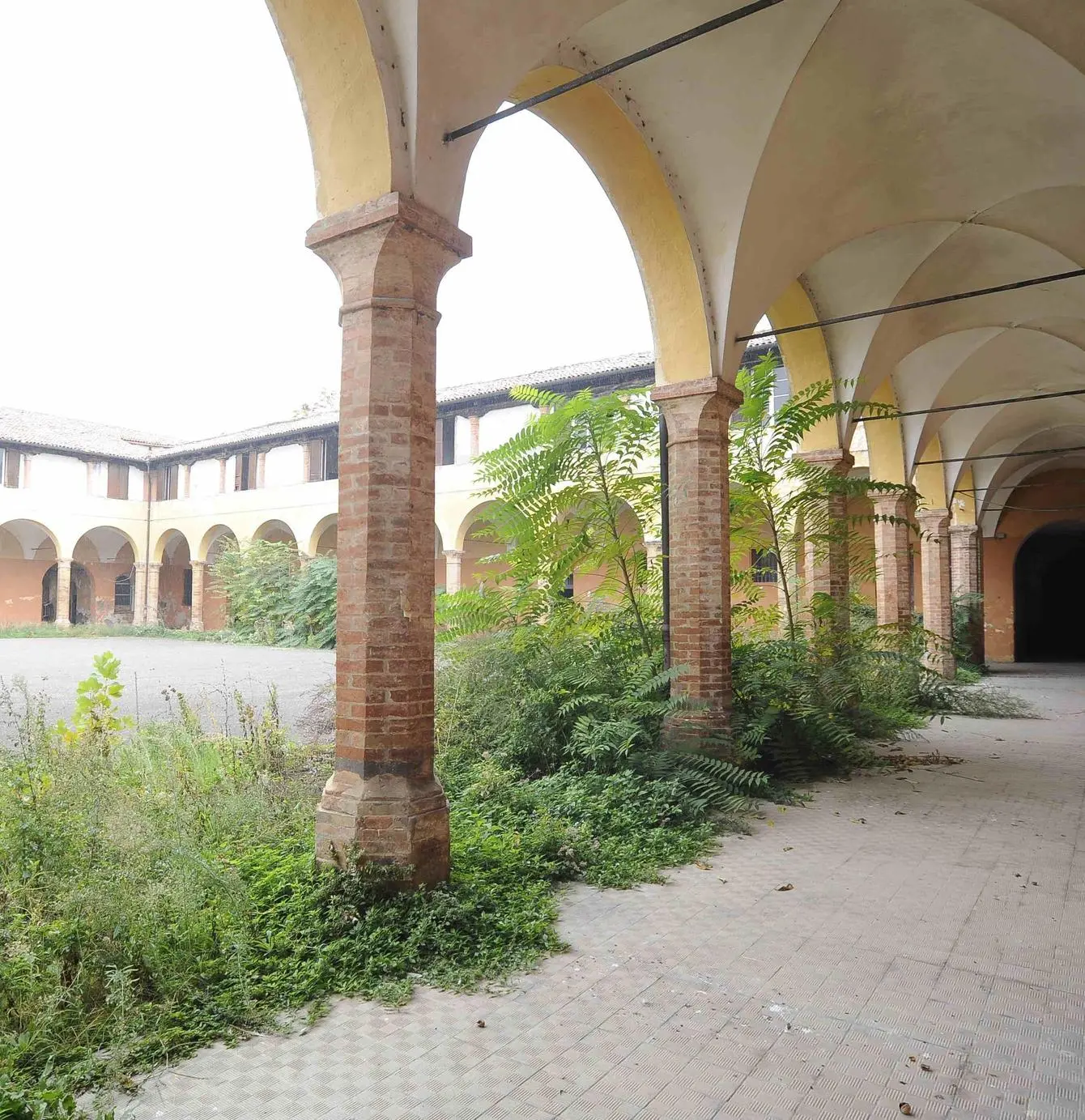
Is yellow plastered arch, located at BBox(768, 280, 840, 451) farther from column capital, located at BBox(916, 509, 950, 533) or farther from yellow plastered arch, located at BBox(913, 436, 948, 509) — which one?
yellow plastered arch, located at BBox(913, 436, 948, 509)

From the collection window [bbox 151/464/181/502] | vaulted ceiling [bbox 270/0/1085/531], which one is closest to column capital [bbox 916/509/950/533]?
vaulted ceiling [bbox 270/0/1085/531]

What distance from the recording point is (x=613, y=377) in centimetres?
2012

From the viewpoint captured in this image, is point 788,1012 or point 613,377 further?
point 613,377

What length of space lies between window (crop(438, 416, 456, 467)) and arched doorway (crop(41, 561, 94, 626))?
17446mm

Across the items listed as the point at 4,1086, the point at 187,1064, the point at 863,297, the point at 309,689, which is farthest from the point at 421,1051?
the point at 309,689

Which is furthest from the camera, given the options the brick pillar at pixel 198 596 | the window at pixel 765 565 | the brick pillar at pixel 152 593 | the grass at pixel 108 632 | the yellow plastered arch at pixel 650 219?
the brick pillar at pixel 152 593

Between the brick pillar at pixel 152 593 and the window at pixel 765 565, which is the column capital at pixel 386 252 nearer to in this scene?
the window at pixel 765 565

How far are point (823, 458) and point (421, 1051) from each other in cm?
805

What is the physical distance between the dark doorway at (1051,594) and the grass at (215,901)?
21.8m

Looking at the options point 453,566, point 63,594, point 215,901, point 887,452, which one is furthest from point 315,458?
point 215,901

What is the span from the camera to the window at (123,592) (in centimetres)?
3316

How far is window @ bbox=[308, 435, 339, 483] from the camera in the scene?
85.0 feet

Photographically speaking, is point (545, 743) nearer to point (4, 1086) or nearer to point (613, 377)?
point (4, 1086)

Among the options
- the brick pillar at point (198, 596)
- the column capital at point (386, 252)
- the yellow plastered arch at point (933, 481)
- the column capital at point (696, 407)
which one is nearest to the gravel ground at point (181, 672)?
the brick pillar at point (198, 596)
